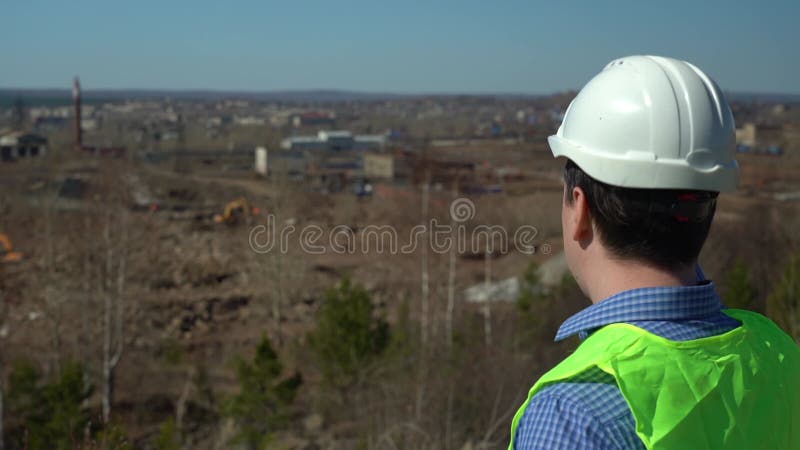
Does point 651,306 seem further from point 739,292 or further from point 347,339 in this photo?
point 739,292

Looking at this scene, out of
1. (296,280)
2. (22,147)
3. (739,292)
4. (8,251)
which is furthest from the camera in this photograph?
(22,147)

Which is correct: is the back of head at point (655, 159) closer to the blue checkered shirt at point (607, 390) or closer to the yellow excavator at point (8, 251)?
the blue checkered shirt at point (607, 390)

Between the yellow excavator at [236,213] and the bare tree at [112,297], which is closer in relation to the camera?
the bare tree at [112,297]

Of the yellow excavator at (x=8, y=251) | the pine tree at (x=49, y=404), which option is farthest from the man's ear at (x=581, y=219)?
the yellow excavator at (x=8, y=251)

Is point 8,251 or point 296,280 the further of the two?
point 8,251

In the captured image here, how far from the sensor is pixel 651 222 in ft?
5.20

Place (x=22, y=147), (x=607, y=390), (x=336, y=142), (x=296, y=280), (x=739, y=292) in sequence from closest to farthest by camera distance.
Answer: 1. (x=607, y=390)
2. (x=739, y=292)
3. (x=296, y=280)
4. (x=22, y=147)
5. (x=336, y=142)

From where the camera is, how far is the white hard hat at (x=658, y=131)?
5.27ft

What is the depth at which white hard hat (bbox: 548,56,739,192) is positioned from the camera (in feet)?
5.27

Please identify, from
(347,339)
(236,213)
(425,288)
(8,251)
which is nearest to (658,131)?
(347,339)

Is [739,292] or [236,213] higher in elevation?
[739,292]

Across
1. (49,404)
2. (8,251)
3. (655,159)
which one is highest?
(655,159)

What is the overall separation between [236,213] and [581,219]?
4471 centimetres

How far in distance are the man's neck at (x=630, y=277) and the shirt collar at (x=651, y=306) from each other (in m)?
0.04
